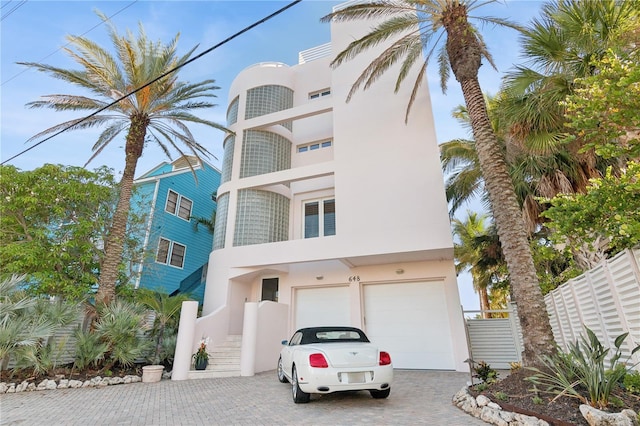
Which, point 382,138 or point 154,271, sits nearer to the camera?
point 382,138

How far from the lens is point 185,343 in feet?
31.1

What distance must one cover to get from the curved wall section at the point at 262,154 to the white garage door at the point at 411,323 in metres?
7.00

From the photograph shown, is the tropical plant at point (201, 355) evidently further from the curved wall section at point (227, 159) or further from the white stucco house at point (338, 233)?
the curved wall section at point (227, 159)

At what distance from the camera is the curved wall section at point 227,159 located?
48.1 feet

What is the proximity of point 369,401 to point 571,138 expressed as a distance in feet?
19.5

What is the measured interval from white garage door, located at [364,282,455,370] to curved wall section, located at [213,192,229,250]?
6471 millimetres

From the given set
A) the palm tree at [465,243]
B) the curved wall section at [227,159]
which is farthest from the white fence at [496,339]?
the curved wall section at [227,159]

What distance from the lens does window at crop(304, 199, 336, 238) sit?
13.4 m

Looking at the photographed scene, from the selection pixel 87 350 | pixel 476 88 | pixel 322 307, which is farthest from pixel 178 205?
pixel 476 88

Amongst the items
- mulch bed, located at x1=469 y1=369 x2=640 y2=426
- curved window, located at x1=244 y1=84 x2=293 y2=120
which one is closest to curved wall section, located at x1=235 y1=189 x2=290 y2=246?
curved window, located at x1=244 y1=84 x2=293 y2=120

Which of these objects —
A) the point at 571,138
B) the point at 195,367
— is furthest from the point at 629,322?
the point at 195,367

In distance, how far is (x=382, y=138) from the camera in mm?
11703

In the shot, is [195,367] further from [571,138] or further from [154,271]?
[571,138]

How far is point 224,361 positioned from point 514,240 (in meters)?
9.38
